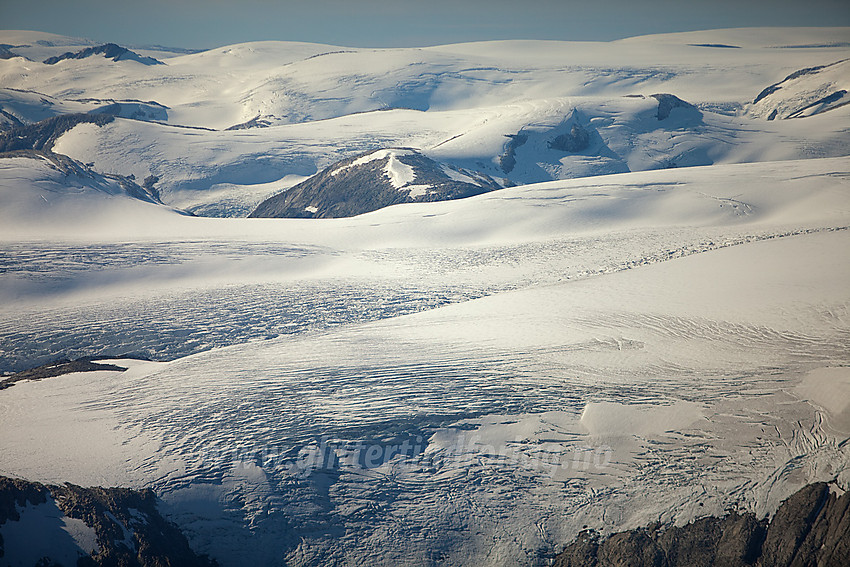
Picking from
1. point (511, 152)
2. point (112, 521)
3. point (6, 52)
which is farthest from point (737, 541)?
point (6, 52)

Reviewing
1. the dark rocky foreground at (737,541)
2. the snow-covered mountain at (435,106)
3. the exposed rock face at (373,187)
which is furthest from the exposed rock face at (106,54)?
the dark rocky foreground at (737,541)

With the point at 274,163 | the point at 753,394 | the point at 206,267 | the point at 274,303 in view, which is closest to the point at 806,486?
the point at 753,394

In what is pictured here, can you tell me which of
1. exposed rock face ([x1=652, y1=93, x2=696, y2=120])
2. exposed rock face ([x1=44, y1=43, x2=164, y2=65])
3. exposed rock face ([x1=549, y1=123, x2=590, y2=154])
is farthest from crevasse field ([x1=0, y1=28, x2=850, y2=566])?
exposed rock face ([x1=44, y1=43, x2=164, y2=65])

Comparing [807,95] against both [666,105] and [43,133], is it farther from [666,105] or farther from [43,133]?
[43,133]

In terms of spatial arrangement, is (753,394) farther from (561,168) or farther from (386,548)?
(561,168)

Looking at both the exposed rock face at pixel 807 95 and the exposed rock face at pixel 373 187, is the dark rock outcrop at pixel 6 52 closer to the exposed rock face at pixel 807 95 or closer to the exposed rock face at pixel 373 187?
the exposed rock face at pixel 373 187

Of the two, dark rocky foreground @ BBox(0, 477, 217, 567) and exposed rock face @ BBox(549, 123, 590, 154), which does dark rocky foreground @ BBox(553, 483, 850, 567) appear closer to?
dark rocky foreground @ BBox(0, 477, 217, 567)
